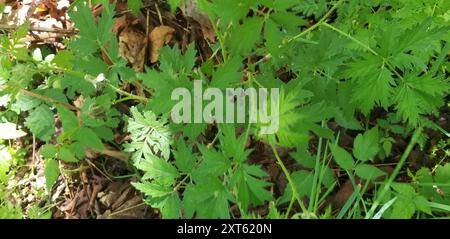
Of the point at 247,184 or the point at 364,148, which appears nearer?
the point at 247,184

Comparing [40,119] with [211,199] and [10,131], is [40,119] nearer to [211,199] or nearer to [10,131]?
[10,131]

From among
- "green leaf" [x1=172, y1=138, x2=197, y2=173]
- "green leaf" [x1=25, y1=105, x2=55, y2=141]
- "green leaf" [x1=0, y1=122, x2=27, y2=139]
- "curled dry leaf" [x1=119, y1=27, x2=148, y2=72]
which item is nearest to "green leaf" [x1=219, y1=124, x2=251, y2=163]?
"green leaf" [x1=172, y1=138, x2=197, y2=173]

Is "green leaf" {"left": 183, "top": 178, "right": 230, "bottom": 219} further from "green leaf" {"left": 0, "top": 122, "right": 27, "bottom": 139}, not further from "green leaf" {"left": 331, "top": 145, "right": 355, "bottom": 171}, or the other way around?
"green leaf" {"left": 0, "top": 122, "right": 27, "bottom": 139}

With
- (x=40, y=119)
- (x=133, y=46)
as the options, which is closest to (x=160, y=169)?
(x=40, y=119)

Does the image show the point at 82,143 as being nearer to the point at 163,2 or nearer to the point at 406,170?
the point at 163,2

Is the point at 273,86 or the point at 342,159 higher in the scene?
the point at 273,86
